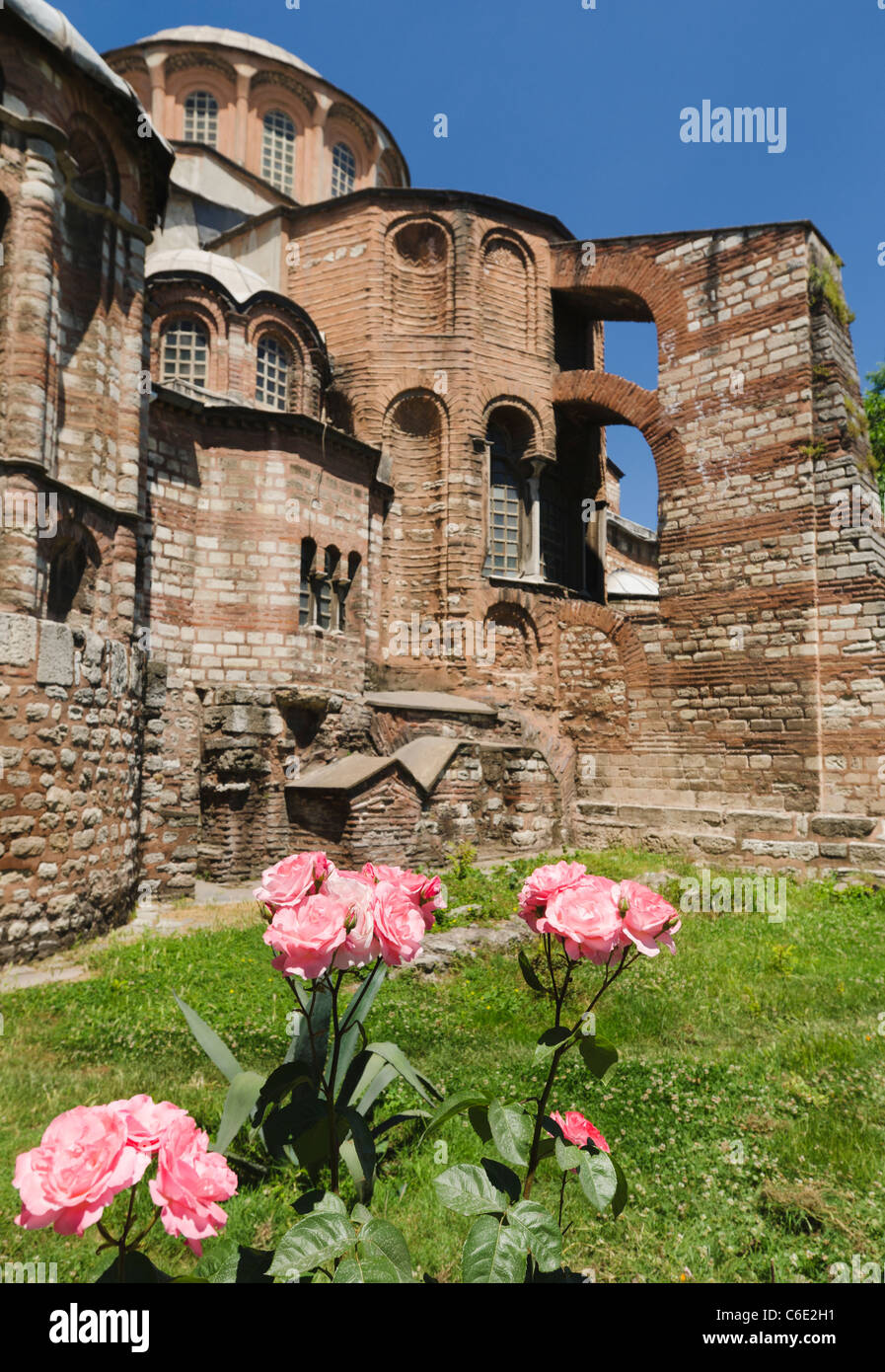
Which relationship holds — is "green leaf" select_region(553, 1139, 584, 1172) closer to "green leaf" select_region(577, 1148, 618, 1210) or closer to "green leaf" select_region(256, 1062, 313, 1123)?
"green leaf" select_region(577, 1148, 618, 1210)

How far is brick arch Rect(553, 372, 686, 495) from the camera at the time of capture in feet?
48.3

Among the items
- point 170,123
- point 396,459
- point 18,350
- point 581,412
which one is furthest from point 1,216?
point 170,123

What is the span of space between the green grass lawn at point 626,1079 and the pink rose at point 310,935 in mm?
1783

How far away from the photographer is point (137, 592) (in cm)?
1208

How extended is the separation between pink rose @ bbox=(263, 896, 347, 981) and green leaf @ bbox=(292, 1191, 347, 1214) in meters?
0.56

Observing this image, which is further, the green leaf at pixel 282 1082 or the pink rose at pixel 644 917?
the green leaf at pixel 282 1082

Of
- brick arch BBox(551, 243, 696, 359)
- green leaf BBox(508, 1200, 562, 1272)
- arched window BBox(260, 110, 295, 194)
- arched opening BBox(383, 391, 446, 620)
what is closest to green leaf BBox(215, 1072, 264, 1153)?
green leaf BBox(508, 1200, 562, 1272)

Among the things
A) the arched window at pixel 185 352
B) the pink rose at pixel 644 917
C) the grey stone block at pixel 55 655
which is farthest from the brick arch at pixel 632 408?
the pink rose at pixel 644 917

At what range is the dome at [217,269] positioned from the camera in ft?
51.3

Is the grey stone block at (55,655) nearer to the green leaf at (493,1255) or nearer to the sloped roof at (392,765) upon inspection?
the sloped roof at (392,765)

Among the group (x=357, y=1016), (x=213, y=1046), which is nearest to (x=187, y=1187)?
(x=357, y=1016)

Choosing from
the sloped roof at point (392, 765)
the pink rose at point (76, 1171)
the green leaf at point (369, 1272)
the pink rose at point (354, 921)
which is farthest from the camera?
the sloped roof at point (392, 765)

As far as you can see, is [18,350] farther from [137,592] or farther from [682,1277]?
[682,1277]

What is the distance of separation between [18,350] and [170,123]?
20.7 m
